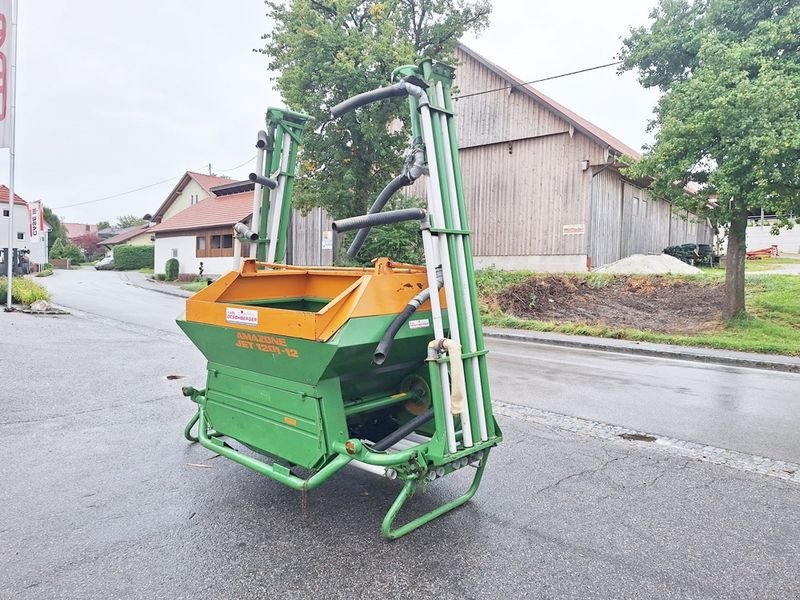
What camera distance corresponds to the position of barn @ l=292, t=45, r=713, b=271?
67.4 ft

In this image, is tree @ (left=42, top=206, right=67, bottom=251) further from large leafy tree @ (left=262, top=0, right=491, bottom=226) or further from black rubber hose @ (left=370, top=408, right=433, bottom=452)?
black rubber hose @ (left=370, top=408, right=433, bottom=452)

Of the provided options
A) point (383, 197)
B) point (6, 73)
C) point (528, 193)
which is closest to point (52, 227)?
point (6, 73)

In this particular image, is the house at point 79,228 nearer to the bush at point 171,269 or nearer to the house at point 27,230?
the house at point 27,230

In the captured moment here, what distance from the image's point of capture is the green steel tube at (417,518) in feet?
9.86

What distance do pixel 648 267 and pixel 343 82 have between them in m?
→ 12.4

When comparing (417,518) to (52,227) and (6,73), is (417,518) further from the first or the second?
(52,227)

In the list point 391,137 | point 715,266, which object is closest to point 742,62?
Result: point 391,137

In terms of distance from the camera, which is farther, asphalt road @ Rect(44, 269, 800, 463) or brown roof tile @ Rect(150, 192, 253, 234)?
brown roof tile @ Rect(150, 192, 253, 234)

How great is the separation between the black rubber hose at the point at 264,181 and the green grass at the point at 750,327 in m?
10.5

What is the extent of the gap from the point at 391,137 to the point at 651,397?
1336cm

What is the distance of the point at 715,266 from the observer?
85.0 ft

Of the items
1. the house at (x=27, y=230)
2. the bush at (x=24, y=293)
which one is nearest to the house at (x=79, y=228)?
the house at (x=27, y=230)

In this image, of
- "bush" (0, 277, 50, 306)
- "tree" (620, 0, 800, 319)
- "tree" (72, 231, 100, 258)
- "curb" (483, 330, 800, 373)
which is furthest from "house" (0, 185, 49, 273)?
"tree" (72, 231, 100, 258)

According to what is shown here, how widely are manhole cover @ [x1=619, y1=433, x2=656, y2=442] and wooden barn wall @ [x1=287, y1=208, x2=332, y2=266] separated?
21827mm
